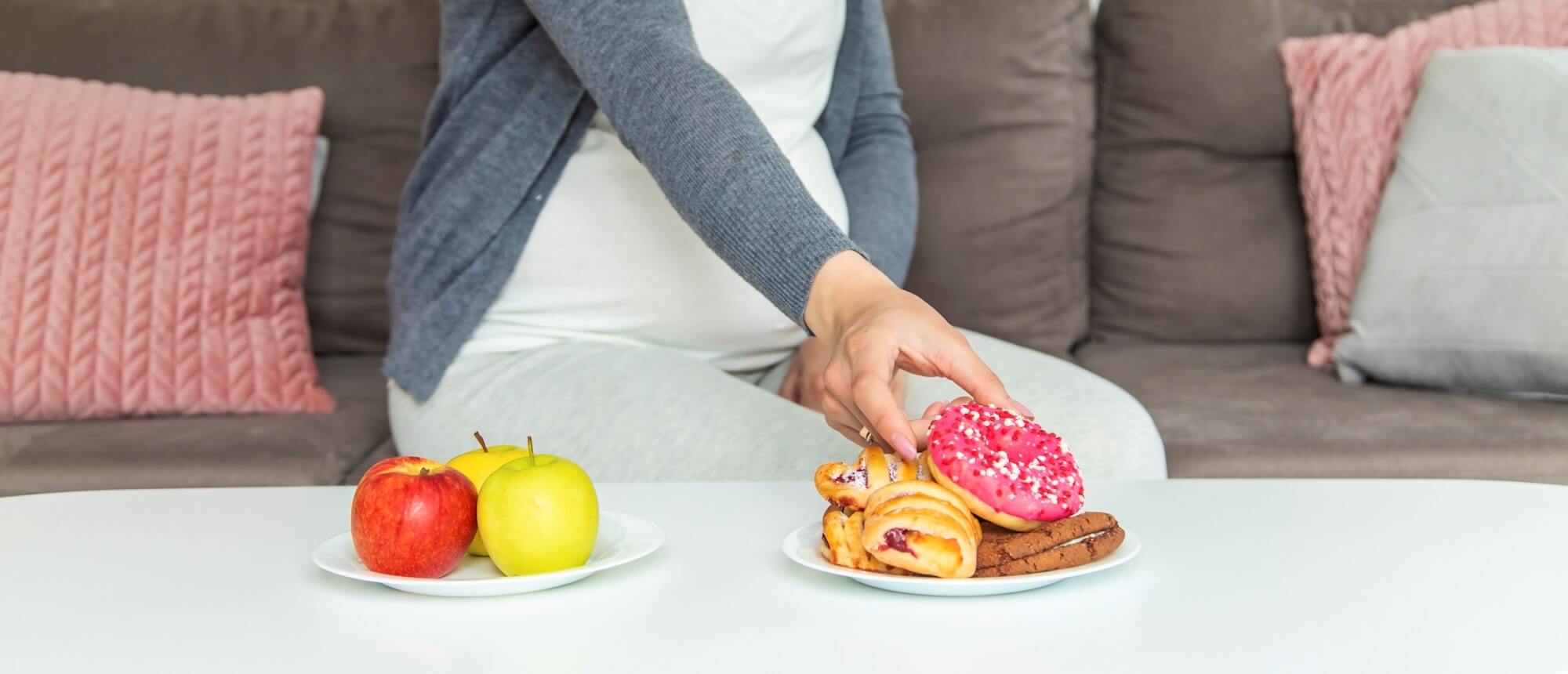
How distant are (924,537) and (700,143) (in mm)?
380

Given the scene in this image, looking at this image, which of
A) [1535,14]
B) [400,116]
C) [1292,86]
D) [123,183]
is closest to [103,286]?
[123,183]

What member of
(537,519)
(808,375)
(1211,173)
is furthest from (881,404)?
(1211,173)

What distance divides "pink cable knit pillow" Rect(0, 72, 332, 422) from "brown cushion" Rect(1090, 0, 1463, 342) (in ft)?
3.49

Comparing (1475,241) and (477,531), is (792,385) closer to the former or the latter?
(477,531)

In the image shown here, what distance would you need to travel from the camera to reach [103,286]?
1.42m

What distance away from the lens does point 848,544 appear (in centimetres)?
59

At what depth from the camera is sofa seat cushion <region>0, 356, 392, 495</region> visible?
1212 millimetres

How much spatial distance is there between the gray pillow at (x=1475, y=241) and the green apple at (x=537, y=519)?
1111 millimetres

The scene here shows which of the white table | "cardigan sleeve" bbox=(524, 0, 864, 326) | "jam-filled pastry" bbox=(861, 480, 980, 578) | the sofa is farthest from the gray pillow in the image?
"jam-filled pastry" bbox=(861, 480, 980, 578)

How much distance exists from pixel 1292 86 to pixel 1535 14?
0.28m

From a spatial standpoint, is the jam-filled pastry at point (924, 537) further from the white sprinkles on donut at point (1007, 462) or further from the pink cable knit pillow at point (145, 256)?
the pink cable knit pillow at point (145, 256)

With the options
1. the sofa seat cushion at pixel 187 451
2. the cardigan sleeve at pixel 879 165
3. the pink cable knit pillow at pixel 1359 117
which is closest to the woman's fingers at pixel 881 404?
the cardigan sleeve at pixel 879 165

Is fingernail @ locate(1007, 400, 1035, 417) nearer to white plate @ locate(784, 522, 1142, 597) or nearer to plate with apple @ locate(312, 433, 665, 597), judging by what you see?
white plate @ locate(784, 522, 1142, 597)

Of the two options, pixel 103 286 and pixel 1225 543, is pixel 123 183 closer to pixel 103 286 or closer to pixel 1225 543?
pixel 103 286
